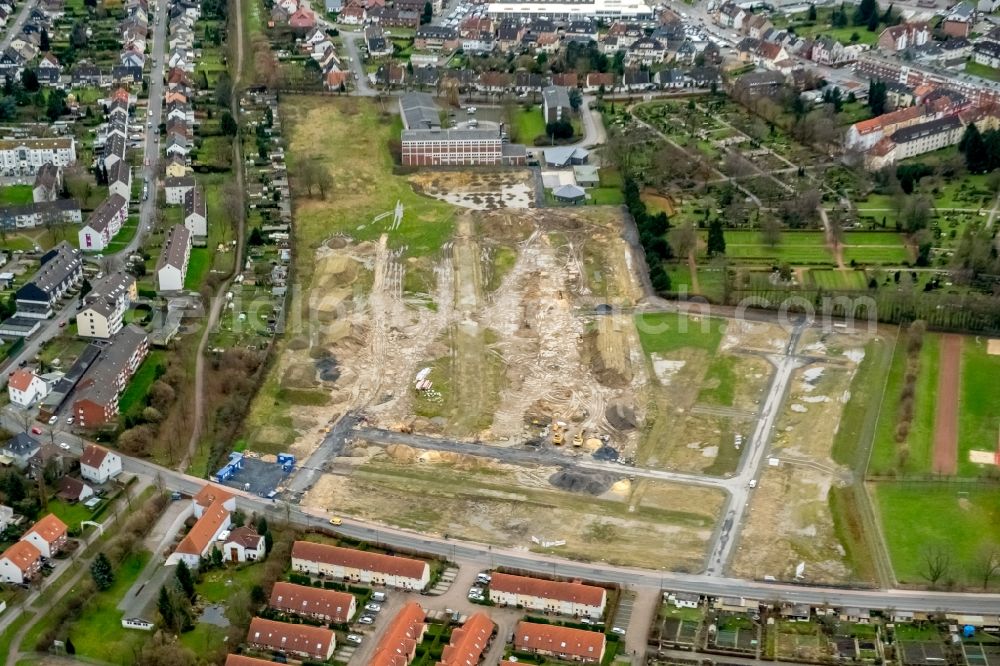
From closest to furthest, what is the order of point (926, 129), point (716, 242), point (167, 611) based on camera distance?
point (167, 611)
point (716, 242)
point (926, 129)

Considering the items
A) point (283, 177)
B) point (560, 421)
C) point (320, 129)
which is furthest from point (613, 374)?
point (320, 129)

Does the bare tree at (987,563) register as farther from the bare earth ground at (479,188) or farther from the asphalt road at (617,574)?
the bare earth ground at (479,188)

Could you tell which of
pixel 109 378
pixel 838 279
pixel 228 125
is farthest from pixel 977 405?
pixel 228 125

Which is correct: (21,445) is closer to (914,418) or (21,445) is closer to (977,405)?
(914,418)

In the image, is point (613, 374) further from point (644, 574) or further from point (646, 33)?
point (646, 33)

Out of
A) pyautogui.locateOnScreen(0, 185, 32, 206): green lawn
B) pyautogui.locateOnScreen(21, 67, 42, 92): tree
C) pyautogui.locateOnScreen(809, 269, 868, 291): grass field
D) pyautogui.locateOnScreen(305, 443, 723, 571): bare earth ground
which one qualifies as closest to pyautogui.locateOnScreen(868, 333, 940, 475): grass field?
pyautogui.locateOnScreen(809, 269, 868, 291): grass field

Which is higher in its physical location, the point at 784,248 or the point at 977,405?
the point at 784,248
